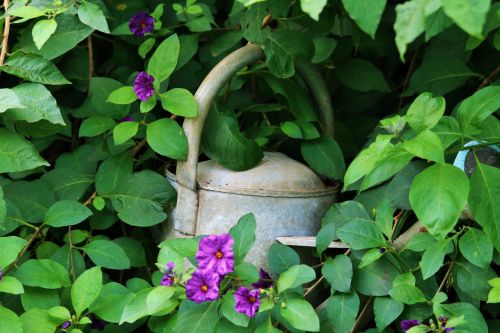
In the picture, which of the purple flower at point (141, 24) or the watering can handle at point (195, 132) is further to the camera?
the purple flower at point (141, 24)

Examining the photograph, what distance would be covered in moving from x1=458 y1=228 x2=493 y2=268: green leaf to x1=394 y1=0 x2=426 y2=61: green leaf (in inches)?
25.2

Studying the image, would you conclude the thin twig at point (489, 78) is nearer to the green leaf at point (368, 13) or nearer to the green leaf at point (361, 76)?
the green leaf at point (361, 76)

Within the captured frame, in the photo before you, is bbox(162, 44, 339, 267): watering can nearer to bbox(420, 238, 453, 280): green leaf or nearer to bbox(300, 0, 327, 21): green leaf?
bbox(420, 238, 453, 280): green leaf

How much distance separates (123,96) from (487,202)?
0.85 metres

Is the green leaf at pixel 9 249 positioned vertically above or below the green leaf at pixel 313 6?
below

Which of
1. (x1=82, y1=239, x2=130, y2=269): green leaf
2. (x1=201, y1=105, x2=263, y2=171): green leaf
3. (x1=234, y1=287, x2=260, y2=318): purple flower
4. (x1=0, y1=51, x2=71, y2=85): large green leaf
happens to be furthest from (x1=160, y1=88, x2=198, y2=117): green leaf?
(x1=234, y1=287, x2=260, y2=318): purple flower

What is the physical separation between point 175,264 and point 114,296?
0.22 m

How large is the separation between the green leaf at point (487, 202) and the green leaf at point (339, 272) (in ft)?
0.94

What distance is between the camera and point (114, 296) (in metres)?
1.64

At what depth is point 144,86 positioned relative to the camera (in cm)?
176

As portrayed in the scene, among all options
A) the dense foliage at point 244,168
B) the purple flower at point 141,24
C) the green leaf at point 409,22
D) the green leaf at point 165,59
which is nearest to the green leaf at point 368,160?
the dense foliage at point 244,168

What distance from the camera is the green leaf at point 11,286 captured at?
1521 mm

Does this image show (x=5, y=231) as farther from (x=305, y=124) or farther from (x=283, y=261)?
(x=305, y=124)

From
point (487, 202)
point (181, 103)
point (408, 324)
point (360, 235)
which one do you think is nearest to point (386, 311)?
point (408, 324)
